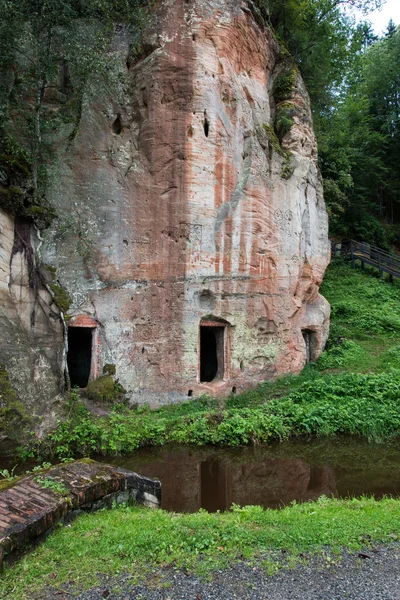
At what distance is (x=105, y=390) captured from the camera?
35.9ft

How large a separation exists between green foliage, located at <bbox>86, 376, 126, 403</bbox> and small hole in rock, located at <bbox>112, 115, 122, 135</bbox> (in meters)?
6.53

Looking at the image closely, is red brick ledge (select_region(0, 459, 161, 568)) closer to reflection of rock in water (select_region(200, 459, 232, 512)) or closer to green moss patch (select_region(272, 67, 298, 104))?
reflection of rock in water (select_region(200, 459, 232, 512))

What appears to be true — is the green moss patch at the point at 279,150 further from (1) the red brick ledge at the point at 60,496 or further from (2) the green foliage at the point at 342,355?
(1) the red brick ledge at the point at 60,496

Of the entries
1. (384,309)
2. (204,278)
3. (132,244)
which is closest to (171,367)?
(204,278)

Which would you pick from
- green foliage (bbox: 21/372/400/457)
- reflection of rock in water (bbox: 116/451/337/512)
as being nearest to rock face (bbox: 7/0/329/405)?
green foliage (bbox: 21/372/400/457)

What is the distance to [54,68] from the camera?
1081 centimetres

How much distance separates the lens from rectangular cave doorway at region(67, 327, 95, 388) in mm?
12469

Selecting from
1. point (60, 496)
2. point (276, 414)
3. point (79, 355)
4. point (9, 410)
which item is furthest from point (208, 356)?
point (60, 496)

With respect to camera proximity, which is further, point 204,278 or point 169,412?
point 204,278

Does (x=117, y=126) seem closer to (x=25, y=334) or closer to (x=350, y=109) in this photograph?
(x=25, y=334)

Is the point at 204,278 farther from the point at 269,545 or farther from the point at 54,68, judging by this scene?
the point at 269,545

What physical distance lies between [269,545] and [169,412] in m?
6.92

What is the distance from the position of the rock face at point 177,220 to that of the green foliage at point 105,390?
0.28m

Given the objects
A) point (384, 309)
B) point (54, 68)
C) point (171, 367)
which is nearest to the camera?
point (54, 68)
